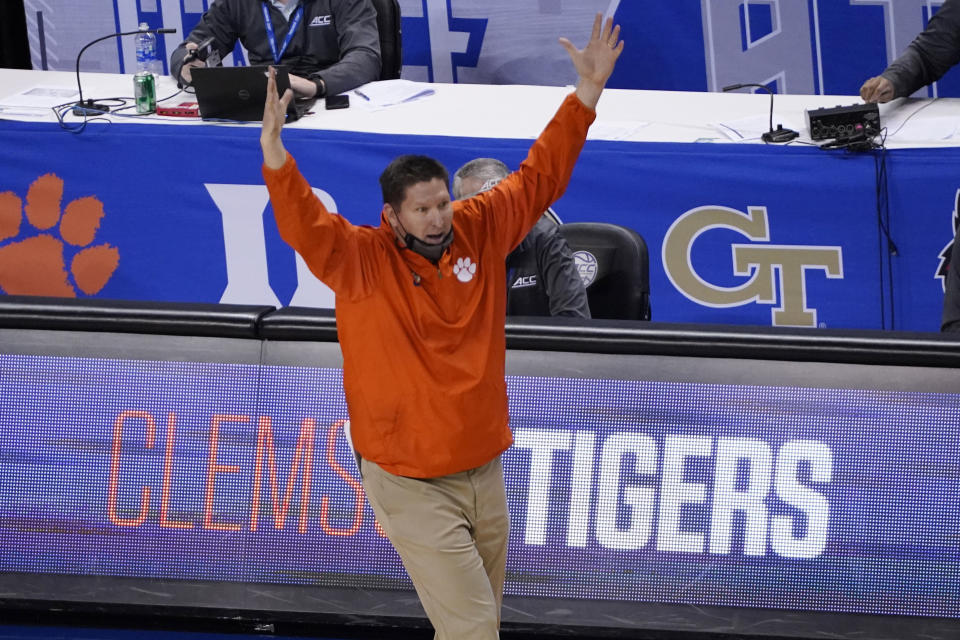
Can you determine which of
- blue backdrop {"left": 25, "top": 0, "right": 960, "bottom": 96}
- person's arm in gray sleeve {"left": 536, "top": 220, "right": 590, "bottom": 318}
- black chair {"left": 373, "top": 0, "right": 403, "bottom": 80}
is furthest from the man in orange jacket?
blue backdrop {"left": 25, "top": 0, "right": 960, "bottom": 96}

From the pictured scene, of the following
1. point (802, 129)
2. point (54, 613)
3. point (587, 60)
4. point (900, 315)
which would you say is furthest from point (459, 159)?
point (54, 613)

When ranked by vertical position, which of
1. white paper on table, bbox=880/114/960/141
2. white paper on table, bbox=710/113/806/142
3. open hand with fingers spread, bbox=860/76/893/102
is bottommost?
white paper on table, bbox=880/114/960/141

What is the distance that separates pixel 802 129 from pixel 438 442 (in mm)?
3475

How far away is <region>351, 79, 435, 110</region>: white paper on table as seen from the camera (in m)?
6.04

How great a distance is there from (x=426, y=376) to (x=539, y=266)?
5.01 feet

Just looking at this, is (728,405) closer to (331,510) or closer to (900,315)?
(331,510)

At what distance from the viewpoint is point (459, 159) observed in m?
5.52

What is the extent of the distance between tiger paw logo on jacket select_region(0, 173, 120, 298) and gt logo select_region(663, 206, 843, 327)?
110 inches

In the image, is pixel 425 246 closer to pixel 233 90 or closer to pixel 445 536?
pixel 445 536

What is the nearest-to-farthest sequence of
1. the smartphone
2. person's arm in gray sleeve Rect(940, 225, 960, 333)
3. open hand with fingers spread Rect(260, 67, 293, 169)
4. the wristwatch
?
open hand with fingers spread Rect(260, 67, 293, 169)
person's arm in gray sleeve Rect(940, 225, 960, 333)
the smartphone
the wristwatch

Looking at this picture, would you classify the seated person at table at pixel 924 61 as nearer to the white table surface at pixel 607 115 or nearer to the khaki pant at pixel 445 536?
the white table surface at pixel 607 115

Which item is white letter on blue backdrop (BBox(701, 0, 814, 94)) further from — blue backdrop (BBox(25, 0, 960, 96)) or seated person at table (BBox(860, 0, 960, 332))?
seated person at table (BBox(860, 0, 960, 332))

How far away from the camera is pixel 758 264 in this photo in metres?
5.36

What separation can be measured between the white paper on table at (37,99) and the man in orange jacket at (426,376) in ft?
12.6
